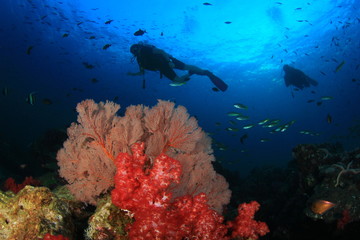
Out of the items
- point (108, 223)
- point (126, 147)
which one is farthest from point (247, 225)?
point (126, 147)

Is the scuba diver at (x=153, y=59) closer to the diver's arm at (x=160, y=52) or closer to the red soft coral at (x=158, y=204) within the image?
the diver's arm at (x=160, y=52)

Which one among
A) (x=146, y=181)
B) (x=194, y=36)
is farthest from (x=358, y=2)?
(x=146, y=181)

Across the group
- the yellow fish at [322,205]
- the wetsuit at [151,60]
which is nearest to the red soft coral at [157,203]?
the yellow fish at [322,205]

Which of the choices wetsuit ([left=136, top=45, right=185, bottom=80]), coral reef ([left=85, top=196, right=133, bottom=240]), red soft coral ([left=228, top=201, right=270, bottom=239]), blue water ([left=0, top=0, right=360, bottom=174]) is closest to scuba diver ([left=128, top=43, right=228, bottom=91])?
wetsuit ([left=136, top=45, right=185, bottom=80])

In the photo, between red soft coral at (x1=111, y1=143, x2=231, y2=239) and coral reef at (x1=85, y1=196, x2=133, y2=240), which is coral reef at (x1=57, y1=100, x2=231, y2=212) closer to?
coral reef at (x1=85, y1=196, x2=133, y2=240)

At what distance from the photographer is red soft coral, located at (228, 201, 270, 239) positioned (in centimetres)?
316

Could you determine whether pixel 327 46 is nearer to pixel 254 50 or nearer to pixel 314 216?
pixel 254 50

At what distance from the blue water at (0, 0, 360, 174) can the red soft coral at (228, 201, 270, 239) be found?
7.65 metres

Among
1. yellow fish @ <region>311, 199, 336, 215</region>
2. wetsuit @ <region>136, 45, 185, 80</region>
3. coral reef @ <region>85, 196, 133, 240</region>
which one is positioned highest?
coral reef @ <region>85, 196, 133, 240</region>

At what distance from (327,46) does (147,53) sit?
34.5m

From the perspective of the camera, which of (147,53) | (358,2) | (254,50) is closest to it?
(147,53)

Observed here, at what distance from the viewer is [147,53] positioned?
10.8 m

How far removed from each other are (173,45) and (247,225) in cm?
3309

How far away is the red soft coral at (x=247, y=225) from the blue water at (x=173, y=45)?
7653mm
